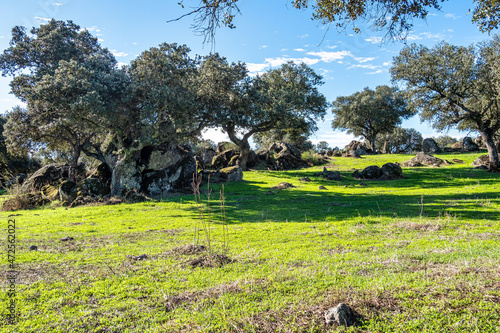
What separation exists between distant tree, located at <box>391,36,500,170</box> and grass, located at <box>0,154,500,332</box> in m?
21.4

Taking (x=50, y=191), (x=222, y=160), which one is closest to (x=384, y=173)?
(x=222, y=160)

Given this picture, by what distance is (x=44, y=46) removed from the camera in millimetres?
26578

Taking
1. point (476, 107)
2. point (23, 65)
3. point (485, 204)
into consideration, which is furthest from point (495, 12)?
point (23, 65)

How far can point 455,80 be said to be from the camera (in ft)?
90.3

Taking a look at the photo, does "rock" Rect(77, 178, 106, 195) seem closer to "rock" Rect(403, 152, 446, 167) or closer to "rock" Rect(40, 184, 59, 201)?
"rock" Rect(40, 184, 59, 201)

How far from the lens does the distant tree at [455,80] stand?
27.2 metres

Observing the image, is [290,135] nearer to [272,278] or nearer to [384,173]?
[384,173]

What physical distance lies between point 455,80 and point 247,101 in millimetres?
20861

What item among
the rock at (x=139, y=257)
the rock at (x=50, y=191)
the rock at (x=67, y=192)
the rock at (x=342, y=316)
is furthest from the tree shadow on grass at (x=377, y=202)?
the rock at (x=50, y=191)

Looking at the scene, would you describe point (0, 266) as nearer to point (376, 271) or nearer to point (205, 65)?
point (376, 271)

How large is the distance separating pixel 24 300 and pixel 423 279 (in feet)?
20.8

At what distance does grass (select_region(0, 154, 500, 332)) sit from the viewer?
3580 mm

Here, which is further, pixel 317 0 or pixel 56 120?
pixel 56 120

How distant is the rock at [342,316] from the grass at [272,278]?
0.11 m
